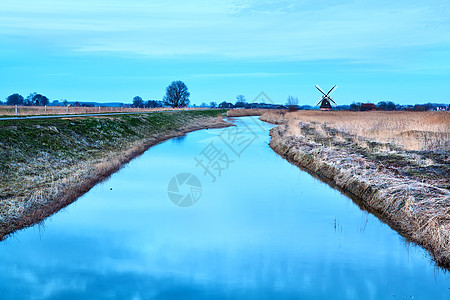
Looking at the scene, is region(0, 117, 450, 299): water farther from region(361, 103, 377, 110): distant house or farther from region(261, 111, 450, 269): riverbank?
region(361, 103, 377, 110): distant house

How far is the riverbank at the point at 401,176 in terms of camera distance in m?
9.35

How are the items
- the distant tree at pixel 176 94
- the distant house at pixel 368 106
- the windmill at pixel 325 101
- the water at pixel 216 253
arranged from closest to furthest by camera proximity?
the water at pixel 216 253 < the distant house at pixel 368 106 < the windmill at pixel 325 101 < the distant tree at pixel 176 94

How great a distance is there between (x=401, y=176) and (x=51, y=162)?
13023 millimetres

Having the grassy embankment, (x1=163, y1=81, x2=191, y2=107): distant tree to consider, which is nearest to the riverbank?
the grassy embankment

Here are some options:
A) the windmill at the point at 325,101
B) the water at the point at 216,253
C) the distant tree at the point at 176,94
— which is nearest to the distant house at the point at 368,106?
the windmill at the point at 325,101

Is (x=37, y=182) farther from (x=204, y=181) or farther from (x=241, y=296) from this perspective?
(x=241, y=296)

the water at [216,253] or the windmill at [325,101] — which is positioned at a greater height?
the windmill at [325,101]

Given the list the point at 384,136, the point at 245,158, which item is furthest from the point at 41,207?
the point at 384,136

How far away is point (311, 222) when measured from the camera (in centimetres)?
1191

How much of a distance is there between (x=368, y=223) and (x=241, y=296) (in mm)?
5466

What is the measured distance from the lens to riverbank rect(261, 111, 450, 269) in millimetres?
9352

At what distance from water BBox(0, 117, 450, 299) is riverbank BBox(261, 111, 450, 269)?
1.45ft

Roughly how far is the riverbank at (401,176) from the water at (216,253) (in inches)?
17.3

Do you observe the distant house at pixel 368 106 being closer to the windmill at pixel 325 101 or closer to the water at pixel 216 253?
the windmill at pixel 325 101
